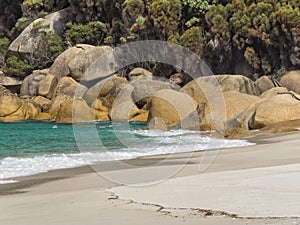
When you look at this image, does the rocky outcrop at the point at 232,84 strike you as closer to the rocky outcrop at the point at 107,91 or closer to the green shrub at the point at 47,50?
the rocky outcrop at the point at 107,91

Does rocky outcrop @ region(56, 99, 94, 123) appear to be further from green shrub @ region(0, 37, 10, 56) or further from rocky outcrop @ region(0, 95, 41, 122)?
green shrub @ region(0, 37, 10, 56)

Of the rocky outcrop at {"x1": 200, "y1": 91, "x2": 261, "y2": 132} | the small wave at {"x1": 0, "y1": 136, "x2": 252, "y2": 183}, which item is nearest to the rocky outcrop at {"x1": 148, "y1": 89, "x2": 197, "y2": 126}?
the rocky outcrop at {"x1": 200, "y1": 91, "x2": 261, "y2": 132}

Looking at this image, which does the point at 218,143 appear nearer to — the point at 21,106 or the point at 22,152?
the point at 22,152

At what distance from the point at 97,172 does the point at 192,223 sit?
609cm

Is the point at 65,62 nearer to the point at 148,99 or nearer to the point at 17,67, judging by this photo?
the point at 17,67

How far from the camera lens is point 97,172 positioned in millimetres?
11062

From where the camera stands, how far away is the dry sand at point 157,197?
549 centimetres

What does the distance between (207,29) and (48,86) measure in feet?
45.9

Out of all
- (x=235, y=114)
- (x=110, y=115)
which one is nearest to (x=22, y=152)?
(x=235, y=114)

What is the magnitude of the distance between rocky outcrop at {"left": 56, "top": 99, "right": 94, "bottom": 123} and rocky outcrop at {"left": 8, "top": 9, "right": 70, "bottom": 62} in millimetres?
18182

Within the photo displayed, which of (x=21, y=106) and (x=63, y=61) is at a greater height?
(x=63, y=61)

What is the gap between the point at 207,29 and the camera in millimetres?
42375

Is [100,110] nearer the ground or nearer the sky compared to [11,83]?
nearer the ground

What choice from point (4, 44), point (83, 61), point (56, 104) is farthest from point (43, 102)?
point (4, 44)
